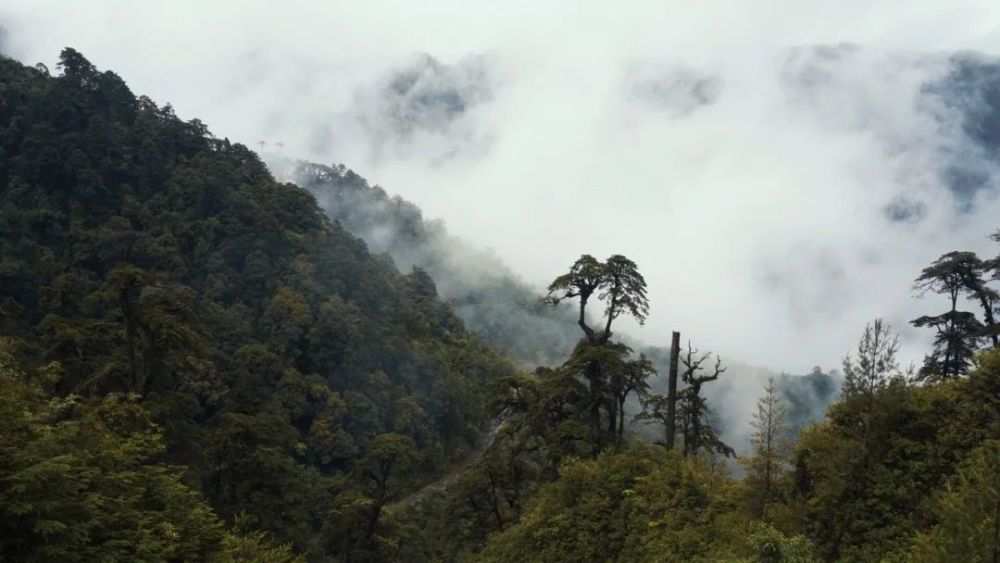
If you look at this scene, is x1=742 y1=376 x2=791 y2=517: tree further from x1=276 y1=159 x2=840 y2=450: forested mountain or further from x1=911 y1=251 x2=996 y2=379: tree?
x1=276 y1=159 x2=840 y2=450: forested mountain

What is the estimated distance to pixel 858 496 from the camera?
14.3m

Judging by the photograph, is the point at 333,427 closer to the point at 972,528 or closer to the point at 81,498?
the point at 81,498

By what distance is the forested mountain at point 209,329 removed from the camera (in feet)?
69.1

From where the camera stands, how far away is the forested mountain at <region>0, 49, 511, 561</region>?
21062 millimetres

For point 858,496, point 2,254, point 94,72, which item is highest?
point 94,72

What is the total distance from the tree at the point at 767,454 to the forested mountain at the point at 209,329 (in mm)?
12691

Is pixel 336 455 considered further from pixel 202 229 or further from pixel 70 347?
pixel 70 347

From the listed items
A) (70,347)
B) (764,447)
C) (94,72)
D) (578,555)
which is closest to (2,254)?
(94,72)

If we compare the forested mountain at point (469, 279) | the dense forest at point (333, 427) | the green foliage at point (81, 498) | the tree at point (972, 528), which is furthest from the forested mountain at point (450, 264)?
the tree at point (972, 528)

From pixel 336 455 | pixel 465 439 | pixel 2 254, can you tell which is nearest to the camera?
pixel 2 254

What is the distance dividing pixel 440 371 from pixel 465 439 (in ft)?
29.0

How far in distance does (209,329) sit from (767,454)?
4915 cm

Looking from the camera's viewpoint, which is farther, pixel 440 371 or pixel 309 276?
pixel 440 371

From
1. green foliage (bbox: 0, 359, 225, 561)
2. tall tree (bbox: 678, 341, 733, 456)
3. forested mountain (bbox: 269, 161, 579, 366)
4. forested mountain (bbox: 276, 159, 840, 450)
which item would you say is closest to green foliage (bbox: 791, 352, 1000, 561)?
tall tree (bbox: 678, 341, 733, 456)
